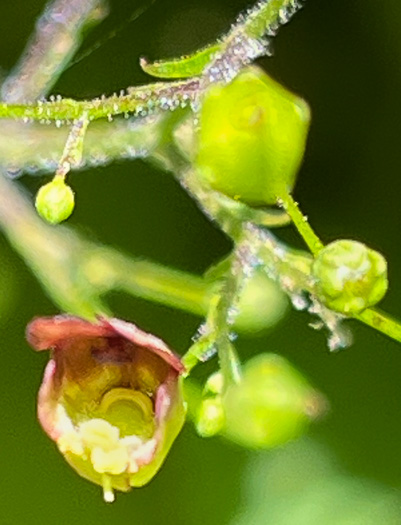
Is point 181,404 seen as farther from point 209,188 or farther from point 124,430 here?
point 209,188

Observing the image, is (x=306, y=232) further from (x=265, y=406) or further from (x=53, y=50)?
(x=53, y=50)

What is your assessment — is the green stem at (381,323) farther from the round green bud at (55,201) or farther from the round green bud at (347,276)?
the round green bud at (55,201)

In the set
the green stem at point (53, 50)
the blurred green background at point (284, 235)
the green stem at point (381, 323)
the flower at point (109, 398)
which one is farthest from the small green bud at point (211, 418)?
the blurred green background at point (284, 235)

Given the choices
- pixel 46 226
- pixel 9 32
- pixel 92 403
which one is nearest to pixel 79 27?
pixel 46 226

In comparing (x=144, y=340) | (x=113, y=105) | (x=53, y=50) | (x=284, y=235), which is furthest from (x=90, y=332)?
(x=284, y=235)

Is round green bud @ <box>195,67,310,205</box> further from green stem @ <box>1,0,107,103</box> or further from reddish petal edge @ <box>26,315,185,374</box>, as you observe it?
green stem @ <box>1,0,107,103</box>

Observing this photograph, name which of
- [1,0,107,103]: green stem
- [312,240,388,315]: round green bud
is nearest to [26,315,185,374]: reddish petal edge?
[312,240,388,315]: round green bud

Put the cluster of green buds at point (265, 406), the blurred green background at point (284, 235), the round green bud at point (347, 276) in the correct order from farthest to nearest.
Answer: the blurred green background at point (284, 235) → the cluster of green buds at point (265, 406) → the round green bud at point (347, 276)
